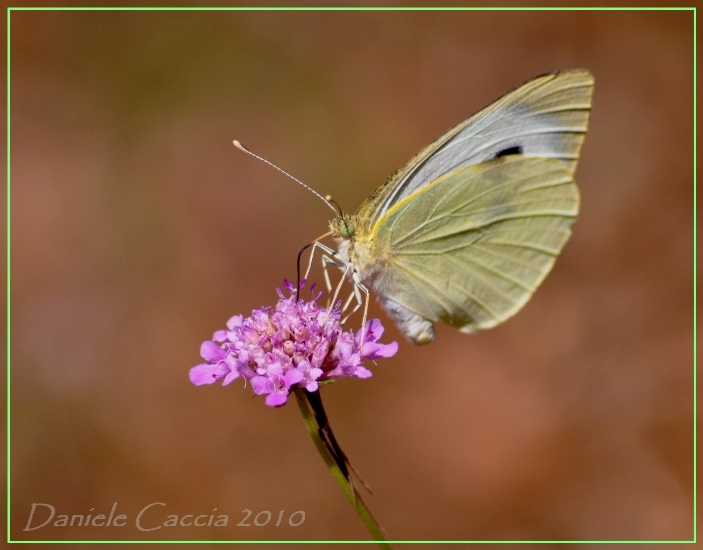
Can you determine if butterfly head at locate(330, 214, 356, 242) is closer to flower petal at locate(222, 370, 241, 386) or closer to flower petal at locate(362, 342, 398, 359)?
flower petal at locate(362, 342, 398, 359)

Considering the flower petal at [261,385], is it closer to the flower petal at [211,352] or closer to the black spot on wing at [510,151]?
the flower petal at [211,352]

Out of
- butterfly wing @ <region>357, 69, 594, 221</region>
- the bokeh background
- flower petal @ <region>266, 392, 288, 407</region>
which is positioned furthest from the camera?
the bokeh background

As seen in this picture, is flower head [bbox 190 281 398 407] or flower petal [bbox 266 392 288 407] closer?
flower petal [bbox 266 392 288 407]

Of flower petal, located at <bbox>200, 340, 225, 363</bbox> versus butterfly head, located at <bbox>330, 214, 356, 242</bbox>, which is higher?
butterfly head, located at <bbox>330, 214, 356, 242</bbox>

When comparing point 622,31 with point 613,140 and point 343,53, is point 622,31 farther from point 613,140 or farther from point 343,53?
point 343,53

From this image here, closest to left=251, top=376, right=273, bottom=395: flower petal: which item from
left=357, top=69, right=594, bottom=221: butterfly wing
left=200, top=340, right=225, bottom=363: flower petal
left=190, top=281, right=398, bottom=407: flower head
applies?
left=190, top=281, right=398, bottom=407: flower head

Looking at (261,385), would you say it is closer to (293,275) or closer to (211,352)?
(211,352)

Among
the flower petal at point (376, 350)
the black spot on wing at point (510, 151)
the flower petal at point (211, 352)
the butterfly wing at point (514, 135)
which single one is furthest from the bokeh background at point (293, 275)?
the black spot on wing at point (510, 151)

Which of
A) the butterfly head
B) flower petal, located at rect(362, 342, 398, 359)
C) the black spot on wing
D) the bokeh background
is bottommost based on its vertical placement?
the bokeh background
